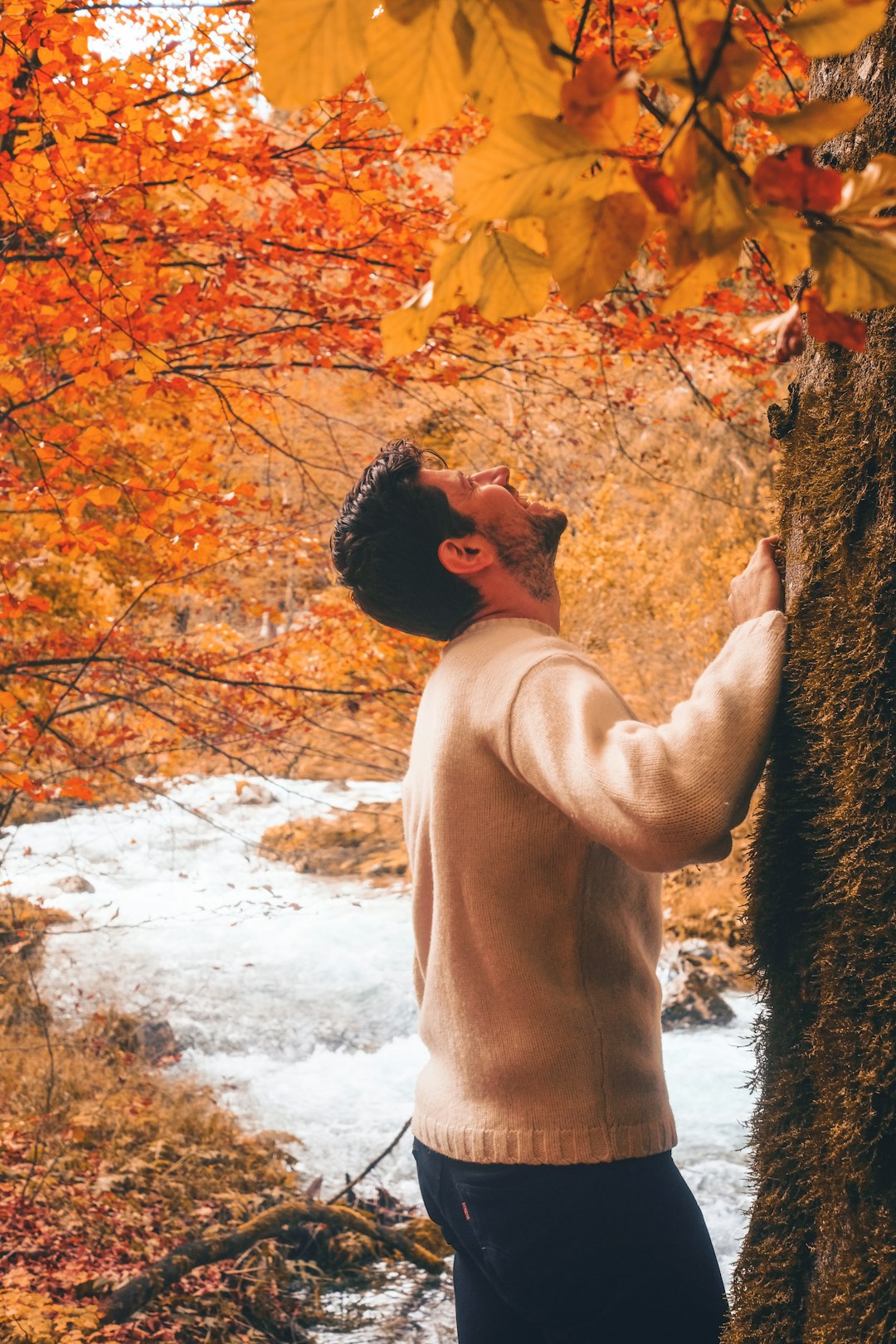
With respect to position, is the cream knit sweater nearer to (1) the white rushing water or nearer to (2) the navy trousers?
(2) the navy trousers

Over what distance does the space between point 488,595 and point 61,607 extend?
5507 mm

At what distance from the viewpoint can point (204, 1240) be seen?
13.2 feet

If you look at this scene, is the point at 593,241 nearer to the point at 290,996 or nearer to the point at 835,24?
the point at 835,24

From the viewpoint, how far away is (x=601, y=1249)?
115 cm

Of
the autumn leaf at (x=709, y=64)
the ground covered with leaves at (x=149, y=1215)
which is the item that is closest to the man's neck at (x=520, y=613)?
the autumn leaf at (x=709, y=64)

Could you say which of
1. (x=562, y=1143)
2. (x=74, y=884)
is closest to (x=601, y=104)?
(x=562, y=1143)

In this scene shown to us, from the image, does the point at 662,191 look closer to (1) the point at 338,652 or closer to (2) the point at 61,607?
(1) the point at 338,652

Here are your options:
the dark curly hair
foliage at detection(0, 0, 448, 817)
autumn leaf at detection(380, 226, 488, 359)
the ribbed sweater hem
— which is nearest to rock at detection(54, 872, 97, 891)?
foliage at detection(0, 0, 448, 817)

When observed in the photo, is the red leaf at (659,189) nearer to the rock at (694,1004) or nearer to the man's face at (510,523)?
the man's face at (510,523)

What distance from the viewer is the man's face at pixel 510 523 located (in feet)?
4.67

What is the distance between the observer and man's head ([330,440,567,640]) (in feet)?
4.63

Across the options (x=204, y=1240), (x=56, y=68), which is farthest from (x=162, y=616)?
(x=56, y=68)

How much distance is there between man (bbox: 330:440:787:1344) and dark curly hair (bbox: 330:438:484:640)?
3.5 inches

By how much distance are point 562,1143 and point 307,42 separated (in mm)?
1078
